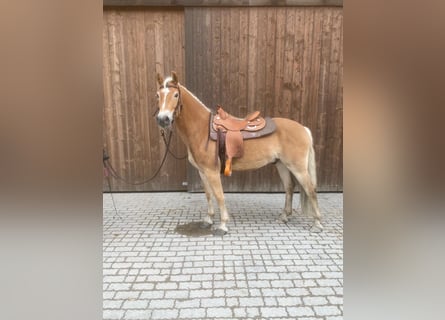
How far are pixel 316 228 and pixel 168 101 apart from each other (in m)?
2.16

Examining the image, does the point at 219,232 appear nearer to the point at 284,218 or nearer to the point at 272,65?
the point at 284,218

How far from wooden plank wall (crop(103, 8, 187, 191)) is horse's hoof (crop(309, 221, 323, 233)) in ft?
8.23

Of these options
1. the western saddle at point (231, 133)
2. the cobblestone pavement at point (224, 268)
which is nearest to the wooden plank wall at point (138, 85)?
the cobblestone pavement at point (224, 268)

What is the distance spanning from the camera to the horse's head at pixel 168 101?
328 centimetres

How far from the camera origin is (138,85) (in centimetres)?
549

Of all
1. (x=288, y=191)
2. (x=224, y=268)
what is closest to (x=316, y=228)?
(x=288, y=191)

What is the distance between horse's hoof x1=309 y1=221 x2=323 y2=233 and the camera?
150 inches

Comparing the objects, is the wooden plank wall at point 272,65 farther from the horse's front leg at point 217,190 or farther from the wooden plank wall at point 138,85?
the horse's front leg at point 217,190

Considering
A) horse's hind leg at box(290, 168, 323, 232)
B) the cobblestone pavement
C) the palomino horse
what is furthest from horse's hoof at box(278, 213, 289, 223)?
horse's hind leg at box(290, 168, 323, 232)
